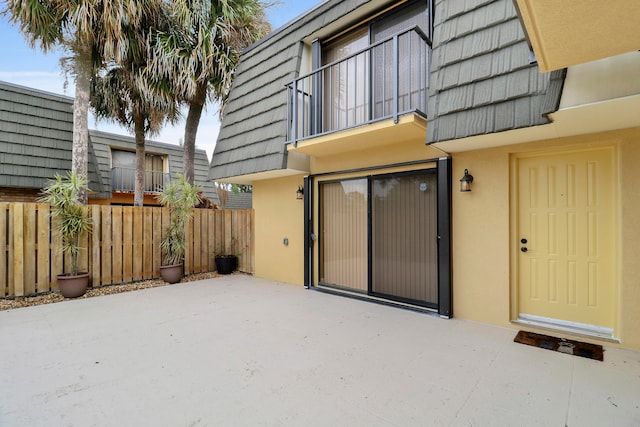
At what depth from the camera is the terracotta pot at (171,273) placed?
6641 mm

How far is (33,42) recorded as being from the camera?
6457mm

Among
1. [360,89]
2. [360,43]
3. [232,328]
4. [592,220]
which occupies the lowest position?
[232,328]

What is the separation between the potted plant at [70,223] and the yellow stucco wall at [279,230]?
11.1ft

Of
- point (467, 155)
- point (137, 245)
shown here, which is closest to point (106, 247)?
point (137, 245)

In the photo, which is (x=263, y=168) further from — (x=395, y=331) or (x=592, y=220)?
(x=592, y=220)

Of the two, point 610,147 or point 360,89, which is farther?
point 360,89

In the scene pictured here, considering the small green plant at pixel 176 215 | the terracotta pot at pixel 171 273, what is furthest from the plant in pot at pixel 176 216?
the terracotta pot at pixel 171 273

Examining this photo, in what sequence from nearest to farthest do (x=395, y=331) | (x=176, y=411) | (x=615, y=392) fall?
(x=176, y=411), (x=615, y=392), (x=395, y=331)

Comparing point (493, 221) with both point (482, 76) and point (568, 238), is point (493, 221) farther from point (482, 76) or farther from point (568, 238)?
point (482, 76)

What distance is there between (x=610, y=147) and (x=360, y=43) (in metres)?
3.97

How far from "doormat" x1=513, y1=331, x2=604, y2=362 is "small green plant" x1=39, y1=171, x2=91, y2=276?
7.17 m

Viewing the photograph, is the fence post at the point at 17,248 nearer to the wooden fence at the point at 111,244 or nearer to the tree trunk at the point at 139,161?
the wooden fence at the point at 111,244

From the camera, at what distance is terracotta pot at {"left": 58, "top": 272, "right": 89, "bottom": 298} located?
5363 mm

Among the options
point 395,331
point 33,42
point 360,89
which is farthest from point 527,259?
point 33,42
